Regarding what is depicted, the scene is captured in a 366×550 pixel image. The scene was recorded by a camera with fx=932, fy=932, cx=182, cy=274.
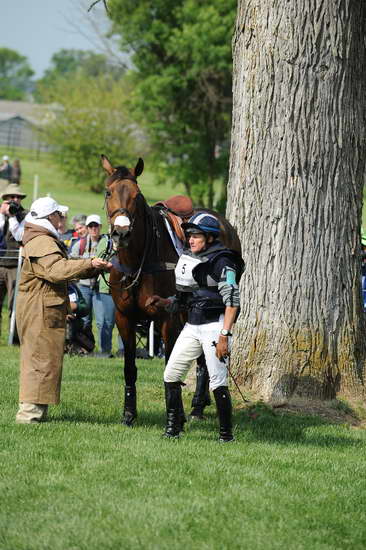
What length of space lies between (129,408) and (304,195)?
2.92 metres

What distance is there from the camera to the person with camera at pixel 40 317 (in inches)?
343

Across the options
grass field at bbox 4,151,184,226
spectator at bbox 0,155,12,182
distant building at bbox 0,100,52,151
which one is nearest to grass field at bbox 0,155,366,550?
spectator at bbox 0,155,12,182

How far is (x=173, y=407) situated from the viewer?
837 cm

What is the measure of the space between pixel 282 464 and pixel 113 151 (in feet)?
148

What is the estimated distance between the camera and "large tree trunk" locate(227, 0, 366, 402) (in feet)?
32.5

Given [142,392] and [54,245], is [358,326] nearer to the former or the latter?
[142,392]

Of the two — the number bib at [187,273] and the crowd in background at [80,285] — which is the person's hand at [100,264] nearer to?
the number bib at [187,273]

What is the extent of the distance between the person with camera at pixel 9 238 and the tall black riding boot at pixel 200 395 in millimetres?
6433

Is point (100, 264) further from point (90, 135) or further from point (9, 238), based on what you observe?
point (90, 135)

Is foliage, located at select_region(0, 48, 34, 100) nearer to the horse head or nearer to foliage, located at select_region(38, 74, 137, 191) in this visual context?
foliage, located at select_region(38, 74, 137, 191)

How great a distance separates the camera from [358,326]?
10266 millimetres

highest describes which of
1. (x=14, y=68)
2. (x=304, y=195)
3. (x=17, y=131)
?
(x=14, y=68)

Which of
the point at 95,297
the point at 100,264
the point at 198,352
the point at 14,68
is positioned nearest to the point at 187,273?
the point at 198,352

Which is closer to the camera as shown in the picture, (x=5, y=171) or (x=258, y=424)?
(x=258, y=424)
